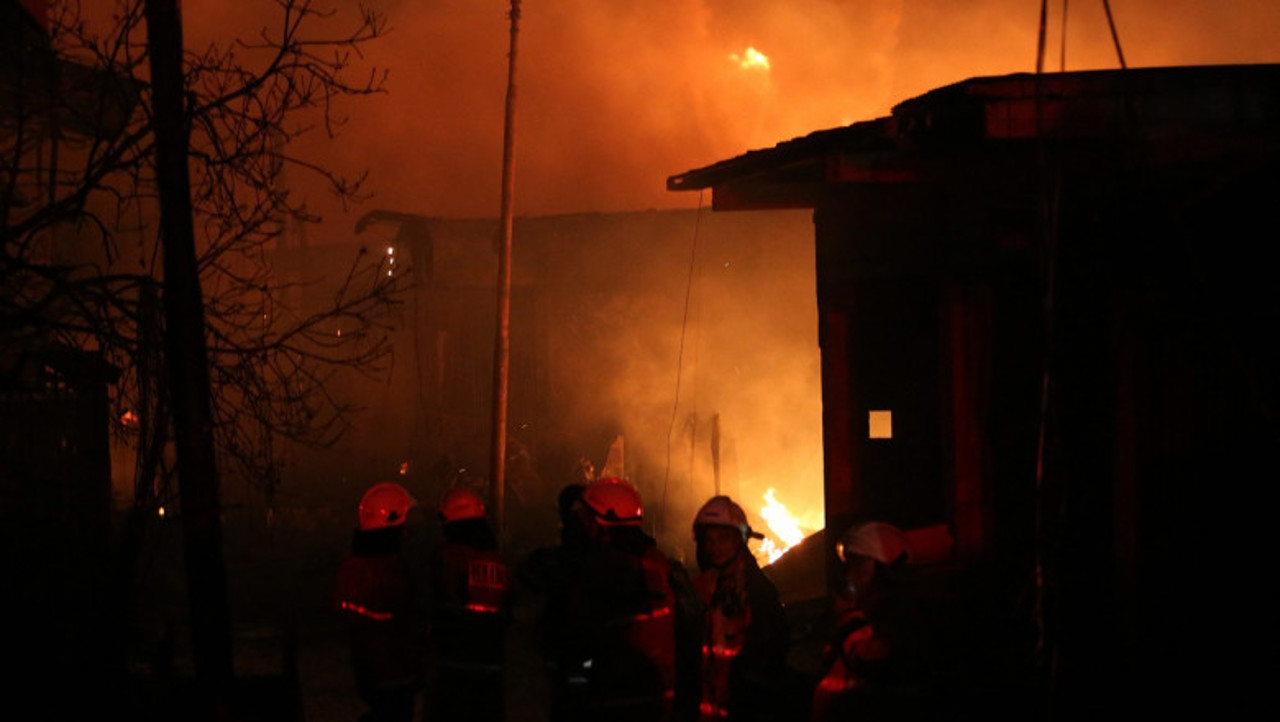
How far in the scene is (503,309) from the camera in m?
18.5

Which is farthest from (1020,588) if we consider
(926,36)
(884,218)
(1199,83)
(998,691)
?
(926,36)

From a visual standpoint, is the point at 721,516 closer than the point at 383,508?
Yes

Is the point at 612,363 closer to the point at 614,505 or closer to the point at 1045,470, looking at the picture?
Answer: the point at 1045,470

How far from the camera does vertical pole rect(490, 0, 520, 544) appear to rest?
18.1 metres

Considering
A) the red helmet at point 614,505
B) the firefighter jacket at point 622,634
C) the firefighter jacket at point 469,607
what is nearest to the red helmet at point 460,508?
the firefighter jacket at point 469,607

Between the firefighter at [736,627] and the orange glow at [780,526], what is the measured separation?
12.4m

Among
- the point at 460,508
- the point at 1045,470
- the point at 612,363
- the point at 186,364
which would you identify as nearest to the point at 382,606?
the point at 460,508

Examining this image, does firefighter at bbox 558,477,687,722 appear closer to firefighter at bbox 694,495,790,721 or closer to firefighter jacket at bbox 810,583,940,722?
firefighter at bbox 694,495,790,721

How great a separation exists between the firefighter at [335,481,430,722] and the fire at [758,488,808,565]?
1219cm

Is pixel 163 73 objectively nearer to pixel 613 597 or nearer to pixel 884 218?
pixel 613 597

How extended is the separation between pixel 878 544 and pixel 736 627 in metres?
1.10

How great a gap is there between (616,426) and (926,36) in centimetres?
1252

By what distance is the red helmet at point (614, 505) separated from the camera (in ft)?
18.3

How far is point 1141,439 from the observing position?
20.3 feet
